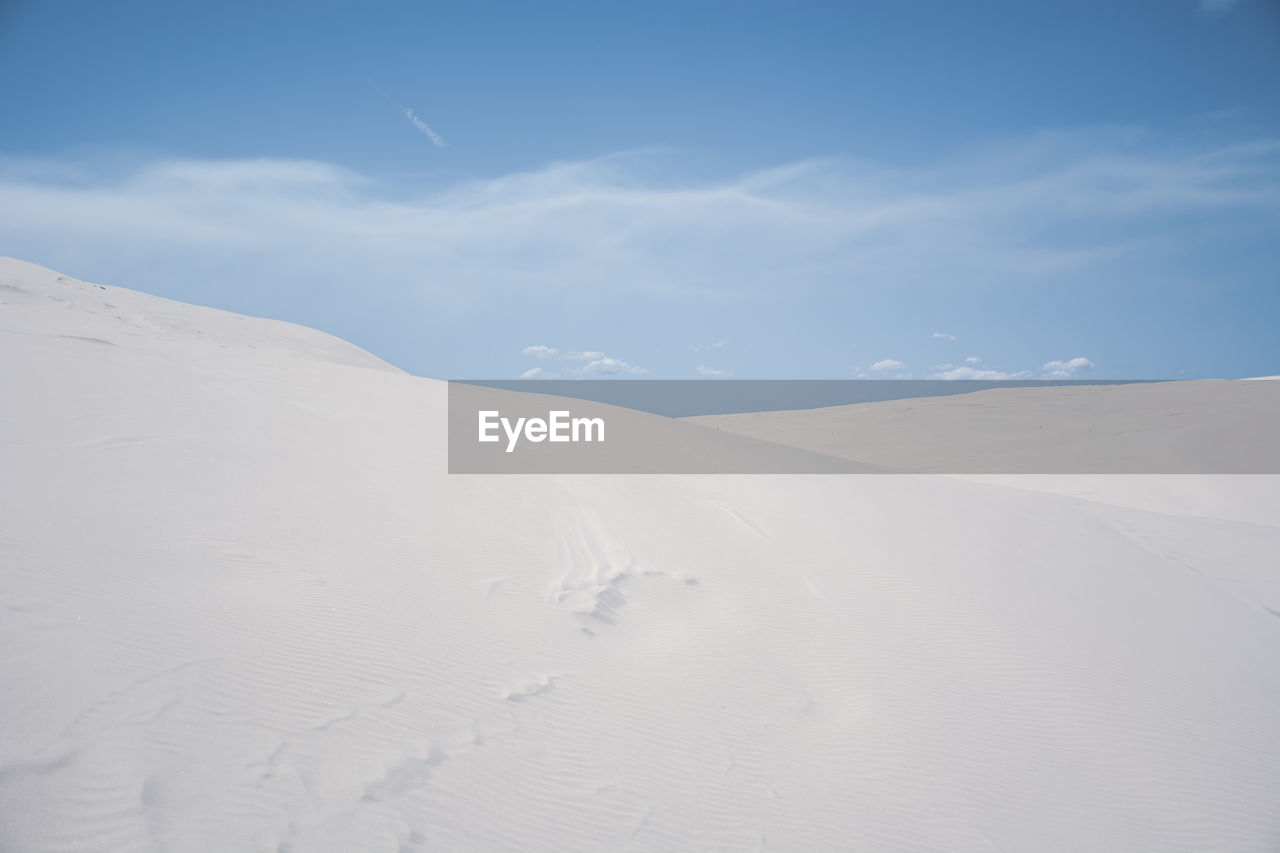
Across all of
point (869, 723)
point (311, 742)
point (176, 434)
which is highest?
point (176, 434)

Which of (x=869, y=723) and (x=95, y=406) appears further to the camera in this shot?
(x=95, y=406)

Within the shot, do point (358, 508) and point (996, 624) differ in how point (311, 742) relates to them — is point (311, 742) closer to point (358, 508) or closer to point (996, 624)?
point (358, 508)

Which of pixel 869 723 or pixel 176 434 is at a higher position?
pixel 176 434

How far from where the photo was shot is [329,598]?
479cm

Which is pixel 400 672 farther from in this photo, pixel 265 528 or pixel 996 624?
pixel 996 624

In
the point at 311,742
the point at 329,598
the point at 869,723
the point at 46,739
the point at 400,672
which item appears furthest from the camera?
the point at 329,598

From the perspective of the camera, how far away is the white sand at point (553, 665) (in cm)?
320

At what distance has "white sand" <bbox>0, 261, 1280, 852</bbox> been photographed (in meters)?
3.20

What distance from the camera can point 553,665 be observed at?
4578 mm

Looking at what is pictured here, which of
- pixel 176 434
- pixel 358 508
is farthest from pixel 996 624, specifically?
pixel 176 434

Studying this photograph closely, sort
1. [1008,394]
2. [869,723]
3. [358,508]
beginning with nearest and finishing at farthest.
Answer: [869,723], [358,508], [1008,394]

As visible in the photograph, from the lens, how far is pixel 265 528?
5.70 metres

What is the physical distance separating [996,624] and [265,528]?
6001mm

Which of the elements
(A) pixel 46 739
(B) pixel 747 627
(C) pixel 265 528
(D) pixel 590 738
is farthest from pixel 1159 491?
(A) pixel 46 739
